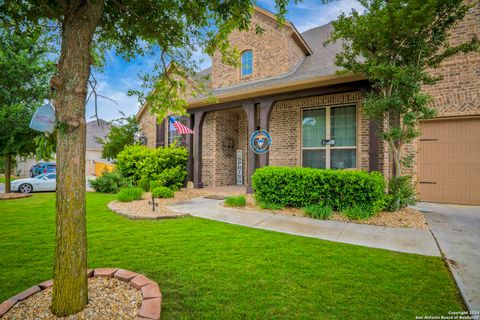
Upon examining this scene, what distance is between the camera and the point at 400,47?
5.16 m

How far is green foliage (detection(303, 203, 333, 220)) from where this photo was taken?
518 cm

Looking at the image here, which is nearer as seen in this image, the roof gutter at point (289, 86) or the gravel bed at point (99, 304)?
the gravel bed at point (99, 304)

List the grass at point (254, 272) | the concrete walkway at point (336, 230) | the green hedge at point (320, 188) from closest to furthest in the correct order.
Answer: the grass at point (254, 272)
the concrete walkway at point (336, 230)
the green hedge at point (320, 188)

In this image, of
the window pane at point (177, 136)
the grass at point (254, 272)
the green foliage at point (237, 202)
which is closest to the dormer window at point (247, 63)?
the window pane at point (177, 136)

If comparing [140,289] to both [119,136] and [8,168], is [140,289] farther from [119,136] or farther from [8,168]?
[119,136]

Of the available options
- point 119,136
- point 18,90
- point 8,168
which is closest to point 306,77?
point 119,136

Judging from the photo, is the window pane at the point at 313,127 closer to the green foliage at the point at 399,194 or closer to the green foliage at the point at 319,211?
the green foliage at the point at 399,194

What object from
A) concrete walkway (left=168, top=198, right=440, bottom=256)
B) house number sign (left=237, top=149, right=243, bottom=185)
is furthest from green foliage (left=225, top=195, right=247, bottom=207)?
house number sign (left=237, top=149, right=243, bottom=185)

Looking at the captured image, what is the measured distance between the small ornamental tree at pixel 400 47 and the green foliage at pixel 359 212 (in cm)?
121

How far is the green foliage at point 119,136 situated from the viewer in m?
13.0

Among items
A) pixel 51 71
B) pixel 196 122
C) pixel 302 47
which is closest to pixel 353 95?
pixel 302 47

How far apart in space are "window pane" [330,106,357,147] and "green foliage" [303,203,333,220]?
10.1 ft

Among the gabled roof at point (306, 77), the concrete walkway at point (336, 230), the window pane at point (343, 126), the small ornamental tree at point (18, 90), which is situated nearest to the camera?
the concrete walkway at point (336, 230)

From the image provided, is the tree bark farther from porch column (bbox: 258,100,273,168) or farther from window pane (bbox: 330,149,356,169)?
window pane (bbox: 330,149,356,169)
